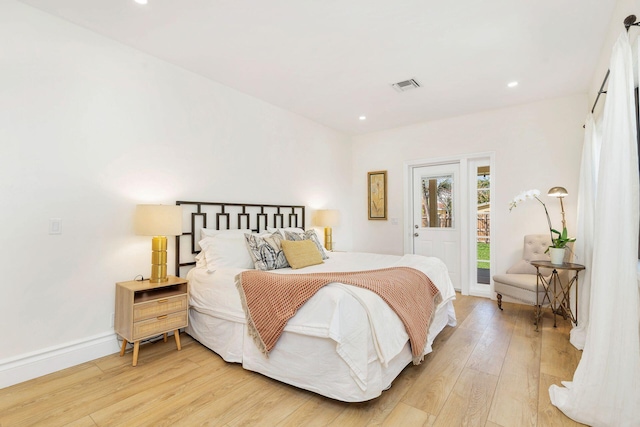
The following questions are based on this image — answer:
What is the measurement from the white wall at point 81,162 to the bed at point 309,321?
0.34m

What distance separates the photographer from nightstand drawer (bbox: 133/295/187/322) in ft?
7.97

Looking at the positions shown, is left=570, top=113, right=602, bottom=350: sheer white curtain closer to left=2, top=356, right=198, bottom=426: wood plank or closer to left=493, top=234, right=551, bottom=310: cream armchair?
left=493, top=234, right=551, bottom=310: cream armchair

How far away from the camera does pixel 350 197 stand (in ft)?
18.7

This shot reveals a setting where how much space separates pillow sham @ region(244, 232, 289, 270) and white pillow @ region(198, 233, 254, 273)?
0.07 meters

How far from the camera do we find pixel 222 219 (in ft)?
11.5

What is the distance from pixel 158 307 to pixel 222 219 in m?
1.22

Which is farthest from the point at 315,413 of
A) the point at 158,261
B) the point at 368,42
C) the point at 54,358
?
the point at 368,42

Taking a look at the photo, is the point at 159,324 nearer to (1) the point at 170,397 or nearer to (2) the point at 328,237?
(1) the point at 170,397

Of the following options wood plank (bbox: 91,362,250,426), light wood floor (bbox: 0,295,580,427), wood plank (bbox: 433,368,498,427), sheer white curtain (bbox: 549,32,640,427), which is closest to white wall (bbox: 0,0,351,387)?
light wood floor (bbox: 0,295,580,427)

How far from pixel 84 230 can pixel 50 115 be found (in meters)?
A: 0.91

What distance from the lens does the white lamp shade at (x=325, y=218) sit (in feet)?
15.2

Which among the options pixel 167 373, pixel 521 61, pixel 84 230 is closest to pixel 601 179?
pixel 521 61

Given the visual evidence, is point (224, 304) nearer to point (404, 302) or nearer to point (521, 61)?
point (404, 302)

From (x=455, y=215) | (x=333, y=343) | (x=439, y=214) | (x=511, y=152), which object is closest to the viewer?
(x=333, y=343)
